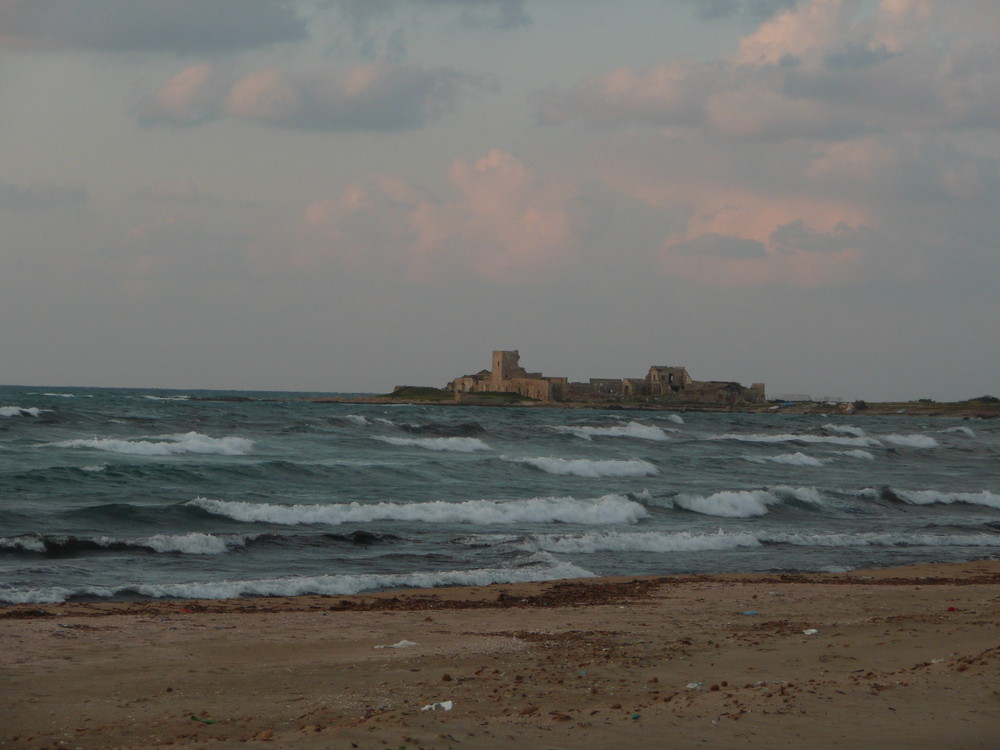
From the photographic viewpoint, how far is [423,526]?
62.4 ft

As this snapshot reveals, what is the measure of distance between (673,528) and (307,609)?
35.4ft

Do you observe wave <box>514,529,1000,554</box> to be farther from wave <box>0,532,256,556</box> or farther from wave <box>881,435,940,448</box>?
wave <box>881,435,940,448</box>

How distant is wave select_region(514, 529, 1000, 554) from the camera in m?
17.2

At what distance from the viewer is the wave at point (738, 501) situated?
23.4 m

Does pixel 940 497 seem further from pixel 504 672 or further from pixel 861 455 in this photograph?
pixel 504 672

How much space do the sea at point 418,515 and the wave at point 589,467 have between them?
0.10 meters

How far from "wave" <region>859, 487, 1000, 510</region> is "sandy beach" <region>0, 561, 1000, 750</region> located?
50.1 feet

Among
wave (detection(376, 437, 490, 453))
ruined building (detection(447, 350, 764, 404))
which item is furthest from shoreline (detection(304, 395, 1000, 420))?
wave (detection(376, 437, 490, 453))

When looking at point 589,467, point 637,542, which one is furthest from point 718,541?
point 589,467

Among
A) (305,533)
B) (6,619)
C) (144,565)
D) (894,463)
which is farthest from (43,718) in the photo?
(894,463)

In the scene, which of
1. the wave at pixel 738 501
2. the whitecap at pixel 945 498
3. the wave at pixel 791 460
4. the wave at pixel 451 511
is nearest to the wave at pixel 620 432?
the wave at pixel 791 460

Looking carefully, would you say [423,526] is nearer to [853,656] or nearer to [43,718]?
[853,656]

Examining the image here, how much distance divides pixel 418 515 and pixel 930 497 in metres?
14.8

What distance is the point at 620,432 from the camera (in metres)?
53.6
